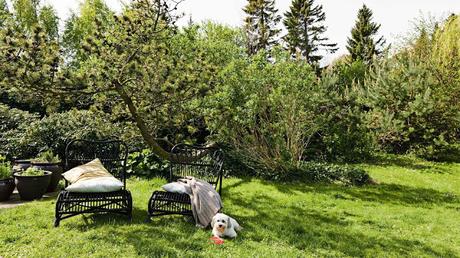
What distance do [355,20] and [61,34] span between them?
21422mm

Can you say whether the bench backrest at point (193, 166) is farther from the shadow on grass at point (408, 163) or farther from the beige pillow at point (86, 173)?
the shadow on grass at point (408, 163)

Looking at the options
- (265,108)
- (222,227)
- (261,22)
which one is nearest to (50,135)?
(265,108)

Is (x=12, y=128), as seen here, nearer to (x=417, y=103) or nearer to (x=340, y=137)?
(x=340, y=137)

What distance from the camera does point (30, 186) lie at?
5430 millimetres

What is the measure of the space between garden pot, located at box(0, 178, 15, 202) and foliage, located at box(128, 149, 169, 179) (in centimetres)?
229

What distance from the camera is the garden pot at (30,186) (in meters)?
5.41

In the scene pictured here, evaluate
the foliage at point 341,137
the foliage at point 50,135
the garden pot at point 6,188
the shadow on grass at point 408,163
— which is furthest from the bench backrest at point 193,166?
the shadow on grass at point 408,163

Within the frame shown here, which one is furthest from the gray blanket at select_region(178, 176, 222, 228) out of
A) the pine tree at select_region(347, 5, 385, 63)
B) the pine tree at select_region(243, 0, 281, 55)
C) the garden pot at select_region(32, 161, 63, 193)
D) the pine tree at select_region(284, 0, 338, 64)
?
the pine tree at select_region(347, 5, 385, 63)

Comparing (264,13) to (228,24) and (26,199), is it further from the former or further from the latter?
(26,199)

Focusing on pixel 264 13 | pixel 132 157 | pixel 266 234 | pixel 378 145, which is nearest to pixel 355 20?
pixel 264 13

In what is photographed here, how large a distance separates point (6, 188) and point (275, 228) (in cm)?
446

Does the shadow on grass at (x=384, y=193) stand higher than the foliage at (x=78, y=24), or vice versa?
the foliage at (x=78, y=24)

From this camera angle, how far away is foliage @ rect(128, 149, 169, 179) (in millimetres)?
7141

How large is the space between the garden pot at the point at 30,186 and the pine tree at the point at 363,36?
22841 millimetres
